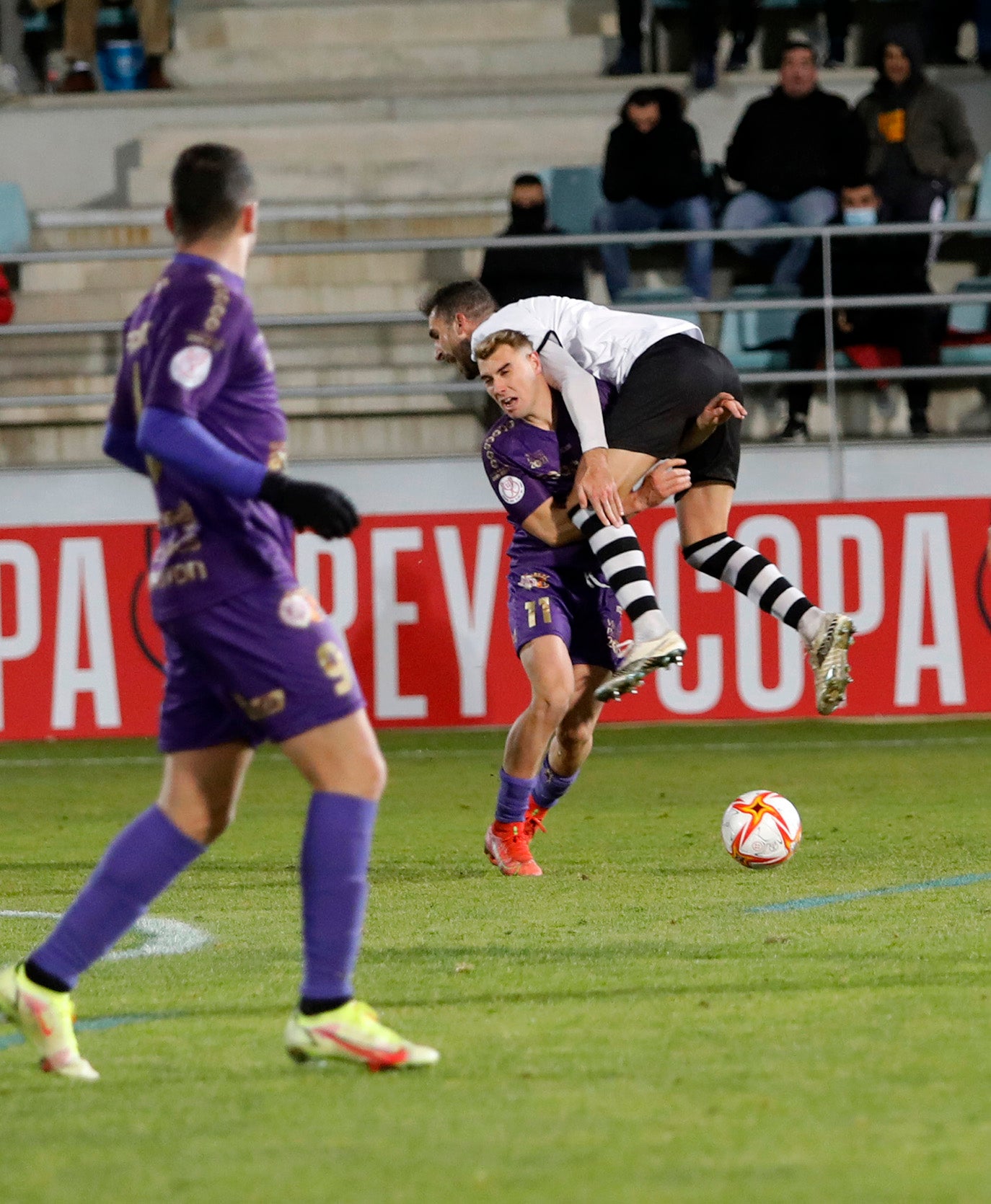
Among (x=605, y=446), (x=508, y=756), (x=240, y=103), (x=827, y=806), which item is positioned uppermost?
(x=240, y=103)

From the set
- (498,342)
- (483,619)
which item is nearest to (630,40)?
(483,619)

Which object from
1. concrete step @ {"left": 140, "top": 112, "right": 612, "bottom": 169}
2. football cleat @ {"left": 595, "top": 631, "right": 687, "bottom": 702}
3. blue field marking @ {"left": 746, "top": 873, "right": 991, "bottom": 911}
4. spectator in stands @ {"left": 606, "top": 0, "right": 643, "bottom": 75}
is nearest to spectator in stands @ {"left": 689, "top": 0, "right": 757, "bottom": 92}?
spectator in stands @ {"left": 606, "top": 0, "right": 643, "bottom": 75}

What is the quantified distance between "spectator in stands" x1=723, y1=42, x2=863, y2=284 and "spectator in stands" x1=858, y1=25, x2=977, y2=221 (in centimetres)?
29

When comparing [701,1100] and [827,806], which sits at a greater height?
[701,1100]

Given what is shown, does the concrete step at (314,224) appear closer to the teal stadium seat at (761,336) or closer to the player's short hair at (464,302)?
the teal stadium seat at (761,336)

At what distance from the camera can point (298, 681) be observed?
12.9 ft

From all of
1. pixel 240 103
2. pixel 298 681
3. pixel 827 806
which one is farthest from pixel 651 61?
pixel 298 681

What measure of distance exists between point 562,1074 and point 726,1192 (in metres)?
0.87

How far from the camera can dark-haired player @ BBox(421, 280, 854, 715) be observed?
6.69 m

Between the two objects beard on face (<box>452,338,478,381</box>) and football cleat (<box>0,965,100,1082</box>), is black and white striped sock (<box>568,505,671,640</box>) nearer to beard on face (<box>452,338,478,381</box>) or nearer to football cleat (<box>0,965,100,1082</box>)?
beard on face (<box>452,338,478,381</box>)

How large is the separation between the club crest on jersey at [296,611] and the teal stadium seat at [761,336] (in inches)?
408

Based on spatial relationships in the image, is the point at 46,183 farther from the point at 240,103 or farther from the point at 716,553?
the point at 716,553

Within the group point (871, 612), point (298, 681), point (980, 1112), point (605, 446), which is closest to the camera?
point (980, 1112)

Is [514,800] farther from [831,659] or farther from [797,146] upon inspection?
[797,146]
